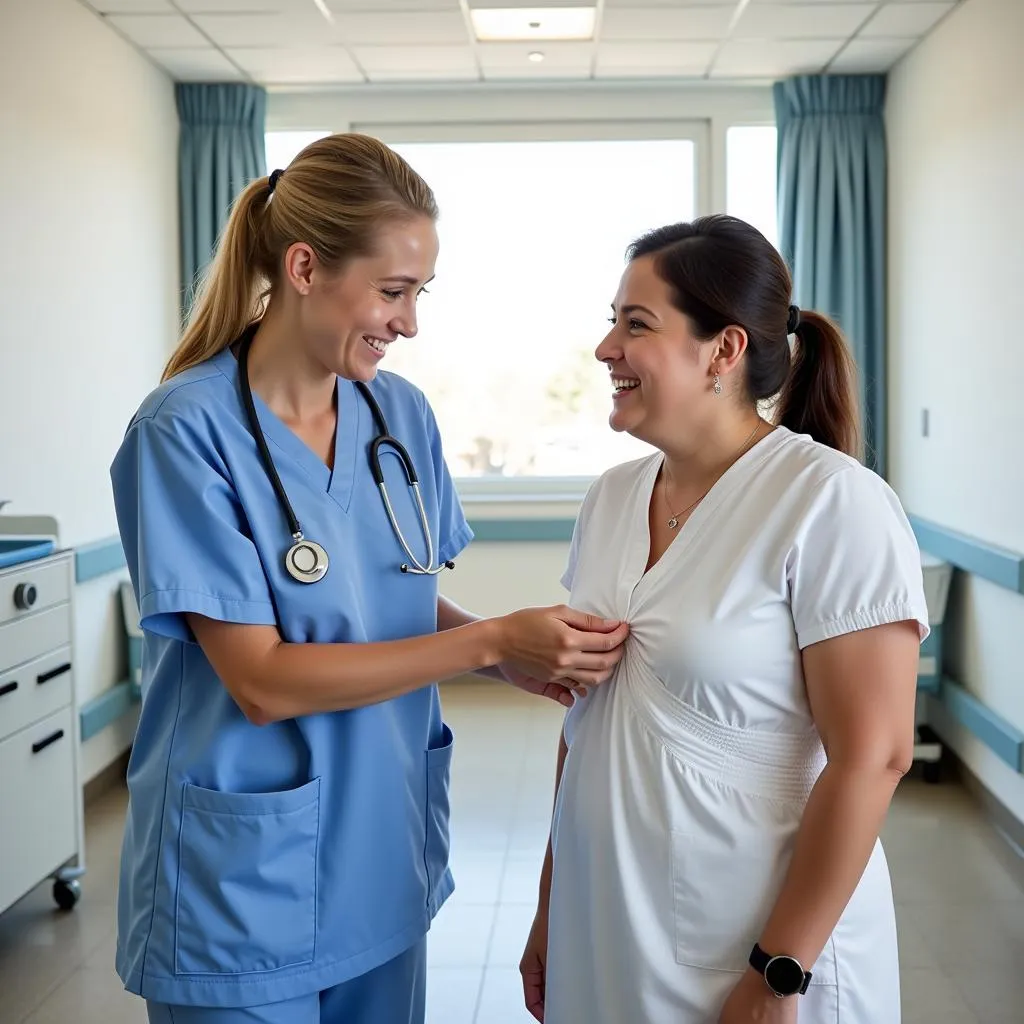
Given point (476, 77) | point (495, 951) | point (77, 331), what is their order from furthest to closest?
point (476, 77)
point (77, 331)
point (495, 951)

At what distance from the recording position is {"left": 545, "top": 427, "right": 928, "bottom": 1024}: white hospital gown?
124cm

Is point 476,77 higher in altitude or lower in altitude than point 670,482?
higher

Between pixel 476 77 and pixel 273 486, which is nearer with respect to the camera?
pixel 273 486

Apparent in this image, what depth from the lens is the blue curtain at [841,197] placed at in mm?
5035

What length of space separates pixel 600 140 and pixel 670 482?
4.24m

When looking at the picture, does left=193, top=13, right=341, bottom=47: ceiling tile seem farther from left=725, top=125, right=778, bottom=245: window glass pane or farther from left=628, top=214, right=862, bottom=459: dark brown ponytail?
left=628, top=214, right=862, bottom=459: dark brown ponytail

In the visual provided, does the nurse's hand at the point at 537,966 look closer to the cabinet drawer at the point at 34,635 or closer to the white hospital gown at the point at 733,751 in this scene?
the white hospital gown at the point at 733,751

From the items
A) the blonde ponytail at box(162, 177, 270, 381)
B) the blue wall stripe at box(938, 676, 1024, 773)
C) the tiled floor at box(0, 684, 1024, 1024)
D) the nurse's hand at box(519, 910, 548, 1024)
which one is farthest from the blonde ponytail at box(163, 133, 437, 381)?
the blue wall stripe at box(938, 676, 1024, 773)

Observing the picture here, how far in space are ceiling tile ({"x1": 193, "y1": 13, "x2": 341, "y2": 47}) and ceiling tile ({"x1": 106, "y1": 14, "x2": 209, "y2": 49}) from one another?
6 cm

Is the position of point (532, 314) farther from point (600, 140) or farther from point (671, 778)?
point (671, 778)

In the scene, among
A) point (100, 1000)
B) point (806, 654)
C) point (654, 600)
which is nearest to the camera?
point (806, 654)

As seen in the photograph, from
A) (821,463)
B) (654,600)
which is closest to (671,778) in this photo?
(654,600)

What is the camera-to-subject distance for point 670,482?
151 cm

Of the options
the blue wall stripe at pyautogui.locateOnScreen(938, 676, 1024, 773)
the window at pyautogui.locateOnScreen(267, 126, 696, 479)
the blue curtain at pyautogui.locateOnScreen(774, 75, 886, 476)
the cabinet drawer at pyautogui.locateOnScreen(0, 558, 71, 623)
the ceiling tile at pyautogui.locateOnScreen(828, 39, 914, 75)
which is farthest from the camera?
the window at pyautogui.locateOnScreen(267, 126, 696, 479)
